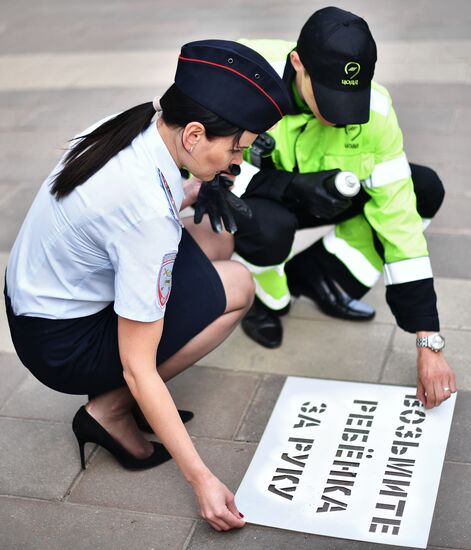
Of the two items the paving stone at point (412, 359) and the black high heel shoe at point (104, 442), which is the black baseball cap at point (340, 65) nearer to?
the paving stone at point (412, 359)

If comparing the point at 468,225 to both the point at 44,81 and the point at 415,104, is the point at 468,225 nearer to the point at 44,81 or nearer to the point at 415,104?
the point at 415,104

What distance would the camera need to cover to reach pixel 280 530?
2375 mm

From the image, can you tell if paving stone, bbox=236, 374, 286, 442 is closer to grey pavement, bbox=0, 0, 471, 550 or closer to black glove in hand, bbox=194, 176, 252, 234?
grey pavement, bbox=0, 0, 471, 550

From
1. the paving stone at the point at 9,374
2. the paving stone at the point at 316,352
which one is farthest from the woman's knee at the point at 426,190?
the paving stone at the point at 9,374

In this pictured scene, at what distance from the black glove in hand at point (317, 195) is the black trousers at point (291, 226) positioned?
3.6 inches

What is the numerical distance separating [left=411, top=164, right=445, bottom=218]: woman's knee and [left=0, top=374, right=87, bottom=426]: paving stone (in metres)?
1.35

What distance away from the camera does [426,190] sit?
3.17m

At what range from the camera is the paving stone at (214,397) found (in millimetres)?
2834

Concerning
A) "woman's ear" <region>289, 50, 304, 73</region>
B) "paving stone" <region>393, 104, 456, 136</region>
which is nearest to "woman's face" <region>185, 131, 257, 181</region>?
"woman's ear" <region>289, 50, 304, 73</region>

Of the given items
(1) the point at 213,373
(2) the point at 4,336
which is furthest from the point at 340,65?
(2) the point at 4,336

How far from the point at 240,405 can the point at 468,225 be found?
157 cm

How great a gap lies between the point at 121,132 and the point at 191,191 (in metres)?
0.70

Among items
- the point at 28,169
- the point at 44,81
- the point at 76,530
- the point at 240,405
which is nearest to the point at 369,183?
the point at 240,405

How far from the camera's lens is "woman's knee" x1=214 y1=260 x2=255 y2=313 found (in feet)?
8.82
